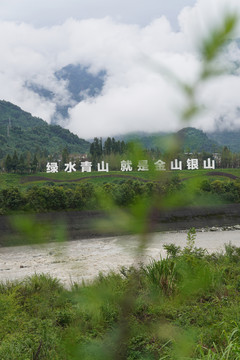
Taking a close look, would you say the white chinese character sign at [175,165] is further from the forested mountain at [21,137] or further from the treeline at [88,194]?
the forested mountain at [21,137]

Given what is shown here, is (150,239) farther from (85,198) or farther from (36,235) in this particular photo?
(85,198)

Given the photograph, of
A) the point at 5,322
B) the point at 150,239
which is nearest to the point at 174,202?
the point at 150,239

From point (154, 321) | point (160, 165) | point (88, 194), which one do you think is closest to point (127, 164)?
point (160, 165)

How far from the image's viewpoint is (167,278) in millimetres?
4180

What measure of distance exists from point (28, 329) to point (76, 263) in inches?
138

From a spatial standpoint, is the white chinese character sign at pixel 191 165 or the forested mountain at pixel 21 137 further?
the forested mountain at pixel 21 137

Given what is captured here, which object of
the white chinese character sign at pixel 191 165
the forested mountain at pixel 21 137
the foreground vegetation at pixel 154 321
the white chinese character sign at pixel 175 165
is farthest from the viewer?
the forested mountain at pixel 21 137

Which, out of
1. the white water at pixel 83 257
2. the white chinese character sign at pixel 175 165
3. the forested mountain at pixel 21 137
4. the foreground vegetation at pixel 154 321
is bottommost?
the white water at pixel 83 257

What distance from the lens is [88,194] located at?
3.06 feet

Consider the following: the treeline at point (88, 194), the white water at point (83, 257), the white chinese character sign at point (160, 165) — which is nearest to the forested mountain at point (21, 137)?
the white water at point (83, 257)

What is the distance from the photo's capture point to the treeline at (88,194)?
588mm

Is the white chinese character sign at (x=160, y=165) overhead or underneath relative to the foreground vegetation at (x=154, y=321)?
overhead

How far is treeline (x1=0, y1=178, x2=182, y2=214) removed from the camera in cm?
59

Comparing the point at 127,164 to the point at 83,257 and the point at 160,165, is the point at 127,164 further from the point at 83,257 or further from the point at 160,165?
the point at 83,257
